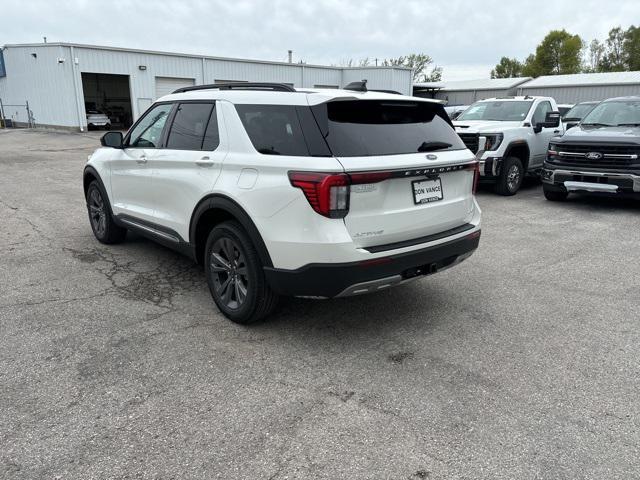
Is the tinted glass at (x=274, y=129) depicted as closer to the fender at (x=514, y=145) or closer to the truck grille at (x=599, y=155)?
the truck grille at (x=599, y=155)

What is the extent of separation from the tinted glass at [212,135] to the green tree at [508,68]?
9192 centimetres

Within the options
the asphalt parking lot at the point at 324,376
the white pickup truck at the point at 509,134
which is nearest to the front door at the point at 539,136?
the white pickup truck at the point at 509,134

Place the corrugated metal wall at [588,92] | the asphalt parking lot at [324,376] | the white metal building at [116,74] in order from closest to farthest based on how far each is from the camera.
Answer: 1. the asphalt parking lot at [324,376]
2. the white metal building at [116,74]
3. the corrugated metal wall at [588,92]

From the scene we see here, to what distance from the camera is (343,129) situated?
346 centimetres

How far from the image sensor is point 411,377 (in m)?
3.29

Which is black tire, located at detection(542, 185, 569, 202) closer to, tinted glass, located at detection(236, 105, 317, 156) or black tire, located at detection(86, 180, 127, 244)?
tinted glass, located at detection(236, 105, 317, 156)

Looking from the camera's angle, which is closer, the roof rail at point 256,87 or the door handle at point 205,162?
the roof rail at point 256,87

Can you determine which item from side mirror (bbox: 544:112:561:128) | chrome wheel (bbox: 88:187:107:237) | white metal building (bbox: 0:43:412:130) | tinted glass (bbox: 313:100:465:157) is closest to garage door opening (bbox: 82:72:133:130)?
white metal building (bbox: 0:43:412:130)

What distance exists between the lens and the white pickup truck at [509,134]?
387 inches

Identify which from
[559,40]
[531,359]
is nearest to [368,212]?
[531,359]

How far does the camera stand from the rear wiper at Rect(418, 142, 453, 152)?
378 centimetres

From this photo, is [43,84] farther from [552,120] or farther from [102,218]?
[552,120]

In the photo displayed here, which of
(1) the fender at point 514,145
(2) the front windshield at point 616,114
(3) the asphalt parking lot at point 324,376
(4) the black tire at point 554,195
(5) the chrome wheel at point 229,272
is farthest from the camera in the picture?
(1) the fender at point 514,145

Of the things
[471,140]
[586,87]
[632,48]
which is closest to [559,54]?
[632,48]
